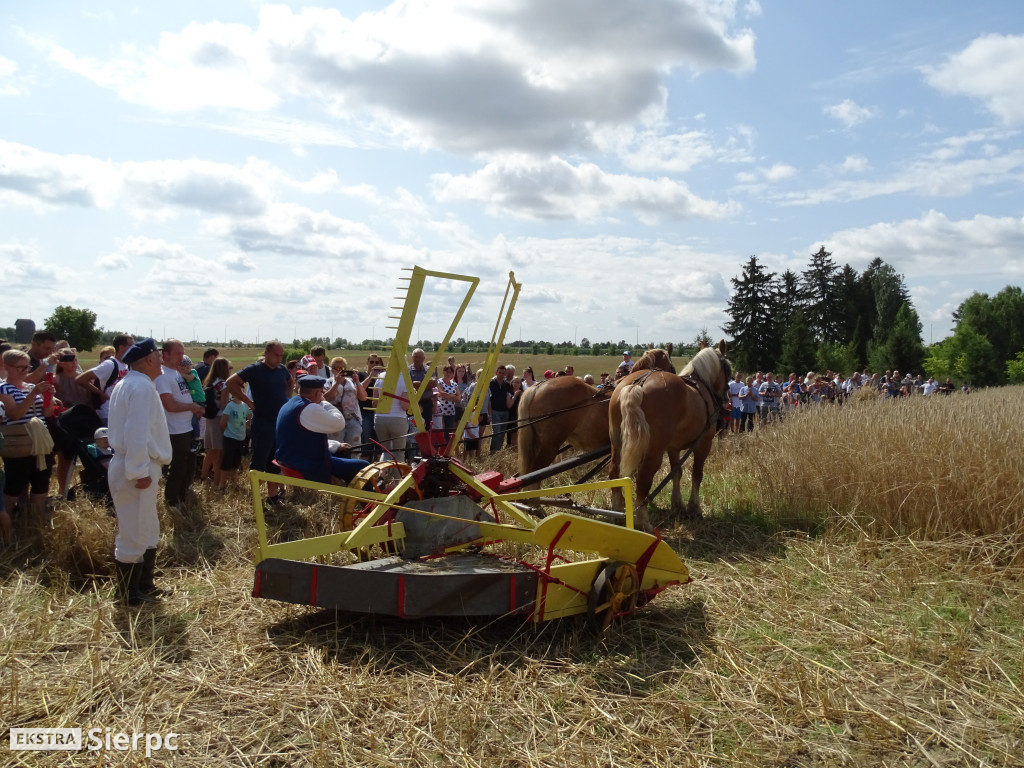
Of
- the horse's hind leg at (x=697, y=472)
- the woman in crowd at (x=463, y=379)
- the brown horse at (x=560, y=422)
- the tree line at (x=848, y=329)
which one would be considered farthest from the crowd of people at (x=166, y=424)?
the tree line at (x=848, y=329)

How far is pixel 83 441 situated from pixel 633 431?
5531mm

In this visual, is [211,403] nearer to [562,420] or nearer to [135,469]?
[135,469]

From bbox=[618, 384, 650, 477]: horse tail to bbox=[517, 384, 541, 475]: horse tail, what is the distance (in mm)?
1545

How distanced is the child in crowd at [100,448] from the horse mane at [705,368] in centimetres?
610

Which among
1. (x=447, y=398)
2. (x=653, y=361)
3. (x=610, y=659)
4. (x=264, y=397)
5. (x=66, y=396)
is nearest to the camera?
(x=610, y=659)

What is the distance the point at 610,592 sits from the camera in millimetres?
4246

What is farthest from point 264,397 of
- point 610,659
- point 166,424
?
point 610,659

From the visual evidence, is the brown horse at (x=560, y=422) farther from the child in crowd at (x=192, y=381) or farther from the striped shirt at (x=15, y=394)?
the striped shirt at (x=15, y=394)

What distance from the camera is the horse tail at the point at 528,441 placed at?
840cm

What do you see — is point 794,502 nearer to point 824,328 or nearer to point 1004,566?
point 1004,566

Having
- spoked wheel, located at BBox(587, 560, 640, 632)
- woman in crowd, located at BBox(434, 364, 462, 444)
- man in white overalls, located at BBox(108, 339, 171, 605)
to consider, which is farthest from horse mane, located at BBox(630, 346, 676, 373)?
man in white overalls, located at BBox(108, 339, 171, 605)

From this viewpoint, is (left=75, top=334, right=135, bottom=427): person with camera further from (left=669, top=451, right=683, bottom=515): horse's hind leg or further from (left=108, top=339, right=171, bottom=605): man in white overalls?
(left=669, top=451, right=683, bottom=515): horse's hind leg

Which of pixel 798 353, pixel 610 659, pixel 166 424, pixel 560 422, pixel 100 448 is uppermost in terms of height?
Answer: pixel 798 353

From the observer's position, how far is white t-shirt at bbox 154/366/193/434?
6953 millimetres
